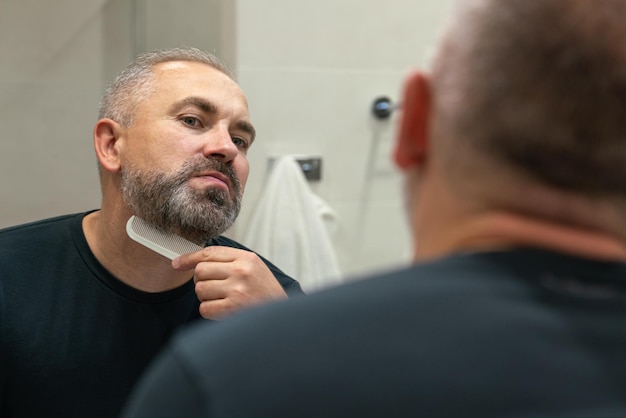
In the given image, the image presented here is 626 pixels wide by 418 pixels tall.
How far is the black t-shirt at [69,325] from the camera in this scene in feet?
3.33

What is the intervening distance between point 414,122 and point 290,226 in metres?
1.08

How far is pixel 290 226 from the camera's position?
1.58m

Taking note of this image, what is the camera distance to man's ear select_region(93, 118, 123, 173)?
117 cm

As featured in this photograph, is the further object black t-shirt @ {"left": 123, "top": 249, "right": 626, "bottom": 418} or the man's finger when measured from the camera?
the man's finger

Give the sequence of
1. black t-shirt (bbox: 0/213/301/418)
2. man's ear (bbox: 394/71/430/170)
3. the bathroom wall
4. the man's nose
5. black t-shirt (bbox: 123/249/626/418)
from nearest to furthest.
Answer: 1. black t-shirt (bbox: 123/249/626/418)
2. man's ear (bbox: 394/71/430/170)
3. black t-shirt (bbox: 0/213/301/418)
4. the man's nose
5. the bathroom wall

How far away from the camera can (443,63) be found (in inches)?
18.7

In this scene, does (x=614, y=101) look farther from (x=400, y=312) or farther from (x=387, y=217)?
(x=387, y=217)

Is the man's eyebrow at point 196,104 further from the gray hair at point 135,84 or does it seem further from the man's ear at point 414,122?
the man's ear at point 414,122

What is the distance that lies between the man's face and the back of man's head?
0.72m

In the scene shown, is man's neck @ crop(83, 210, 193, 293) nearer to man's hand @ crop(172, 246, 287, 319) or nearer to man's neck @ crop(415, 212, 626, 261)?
man's hand @ crop(172, 246, 287, 319)

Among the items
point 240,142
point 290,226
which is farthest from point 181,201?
point 290,226

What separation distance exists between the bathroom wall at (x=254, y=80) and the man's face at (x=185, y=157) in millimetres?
384

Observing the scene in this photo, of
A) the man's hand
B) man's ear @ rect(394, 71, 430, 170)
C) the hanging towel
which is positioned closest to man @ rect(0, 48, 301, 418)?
the man's hand

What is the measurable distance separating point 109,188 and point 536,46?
0.89 meters
